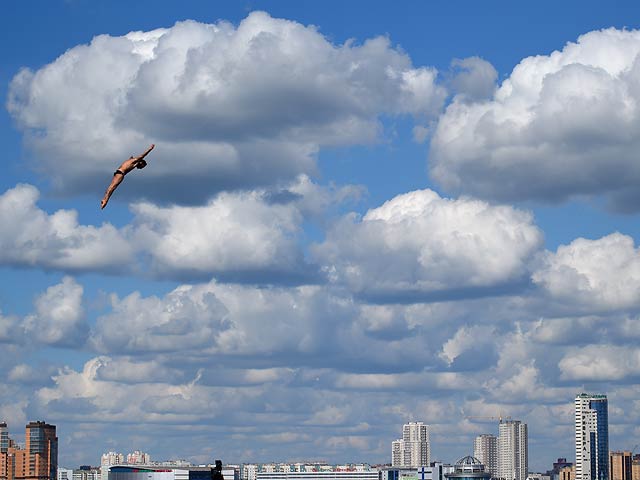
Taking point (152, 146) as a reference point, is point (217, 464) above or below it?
below

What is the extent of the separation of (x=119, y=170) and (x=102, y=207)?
2.74 metres

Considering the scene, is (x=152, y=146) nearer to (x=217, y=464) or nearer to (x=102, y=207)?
(x=102, y=207)

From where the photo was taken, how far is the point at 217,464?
80688 mm

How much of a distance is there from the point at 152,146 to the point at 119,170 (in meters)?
2.91

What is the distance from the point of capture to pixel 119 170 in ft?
214

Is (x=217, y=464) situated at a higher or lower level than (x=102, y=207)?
lower

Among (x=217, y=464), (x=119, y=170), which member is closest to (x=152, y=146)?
(x=119, y=170)

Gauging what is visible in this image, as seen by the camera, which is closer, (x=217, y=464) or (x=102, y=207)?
(x=102, y=207)

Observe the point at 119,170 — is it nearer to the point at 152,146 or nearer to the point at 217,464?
the point at 152,146

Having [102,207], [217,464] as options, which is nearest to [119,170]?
[102,207]

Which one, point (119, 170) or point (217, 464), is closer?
point (119, 170)

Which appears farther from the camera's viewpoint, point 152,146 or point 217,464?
point 217,464

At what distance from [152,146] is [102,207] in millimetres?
3765
